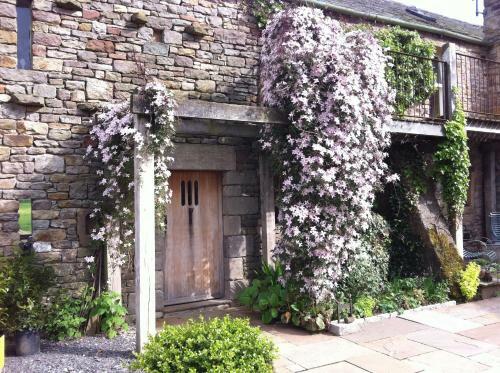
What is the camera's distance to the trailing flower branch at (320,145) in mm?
5320

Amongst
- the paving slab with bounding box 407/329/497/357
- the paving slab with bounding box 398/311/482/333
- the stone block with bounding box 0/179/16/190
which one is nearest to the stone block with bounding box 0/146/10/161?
the stone block with bounding box 0/179/16/190

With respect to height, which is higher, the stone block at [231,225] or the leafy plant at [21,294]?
the stone block at [231,225]

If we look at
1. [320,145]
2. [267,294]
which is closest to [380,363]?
[267,294]

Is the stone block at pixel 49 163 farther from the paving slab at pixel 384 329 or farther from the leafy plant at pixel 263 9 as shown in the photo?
the paving slab at pixel 384 329

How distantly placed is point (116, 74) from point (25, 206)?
201 cm

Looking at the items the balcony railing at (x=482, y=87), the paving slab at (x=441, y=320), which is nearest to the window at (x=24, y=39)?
the paving slab at (x=441, y=320)

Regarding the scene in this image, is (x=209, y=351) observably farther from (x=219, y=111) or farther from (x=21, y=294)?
(x=219, y=111)

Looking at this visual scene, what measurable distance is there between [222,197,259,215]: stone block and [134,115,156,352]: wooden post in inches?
83.8

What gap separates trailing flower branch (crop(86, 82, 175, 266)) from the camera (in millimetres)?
4906

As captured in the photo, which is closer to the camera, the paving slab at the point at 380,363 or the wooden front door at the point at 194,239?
the paving slab at the point at 380,363

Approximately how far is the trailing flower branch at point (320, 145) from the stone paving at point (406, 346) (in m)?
0.67

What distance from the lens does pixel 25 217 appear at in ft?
18.2

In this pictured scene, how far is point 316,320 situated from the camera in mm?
5188

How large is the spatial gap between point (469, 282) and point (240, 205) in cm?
350
